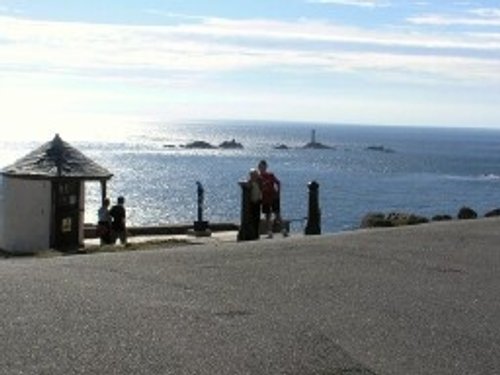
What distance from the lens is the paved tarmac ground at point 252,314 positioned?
743 cm

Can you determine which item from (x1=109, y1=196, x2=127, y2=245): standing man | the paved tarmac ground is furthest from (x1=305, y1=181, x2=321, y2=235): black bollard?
the paved tarmac ground

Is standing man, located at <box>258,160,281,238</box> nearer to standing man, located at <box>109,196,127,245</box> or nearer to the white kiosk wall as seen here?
standing man, located at <box>109,196,127,245</box>

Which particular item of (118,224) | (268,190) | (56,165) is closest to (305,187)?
(118,224)

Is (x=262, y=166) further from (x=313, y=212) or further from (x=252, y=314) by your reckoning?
(x=252, y=314)

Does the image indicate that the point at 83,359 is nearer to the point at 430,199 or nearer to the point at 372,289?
the point at 372,289

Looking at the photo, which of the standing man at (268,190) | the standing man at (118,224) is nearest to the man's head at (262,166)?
the standing man at (268,190)

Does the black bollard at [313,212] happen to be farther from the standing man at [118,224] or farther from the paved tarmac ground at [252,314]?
the paved tarmac ground at [252,314]

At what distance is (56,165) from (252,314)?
14.3 m

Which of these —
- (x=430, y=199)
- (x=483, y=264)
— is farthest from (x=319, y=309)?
(x=430, y=199)

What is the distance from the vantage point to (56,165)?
891 inches

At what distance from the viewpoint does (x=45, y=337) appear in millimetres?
7816

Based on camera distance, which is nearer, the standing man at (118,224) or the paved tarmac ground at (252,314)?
the paved tarmac ground at (252,314)

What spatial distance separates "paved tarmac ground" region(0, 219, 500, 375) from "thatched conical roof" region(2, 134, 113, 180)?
885 cm

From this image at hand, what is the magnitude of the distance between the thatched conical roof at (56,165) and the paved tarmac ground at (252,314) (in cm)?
885
